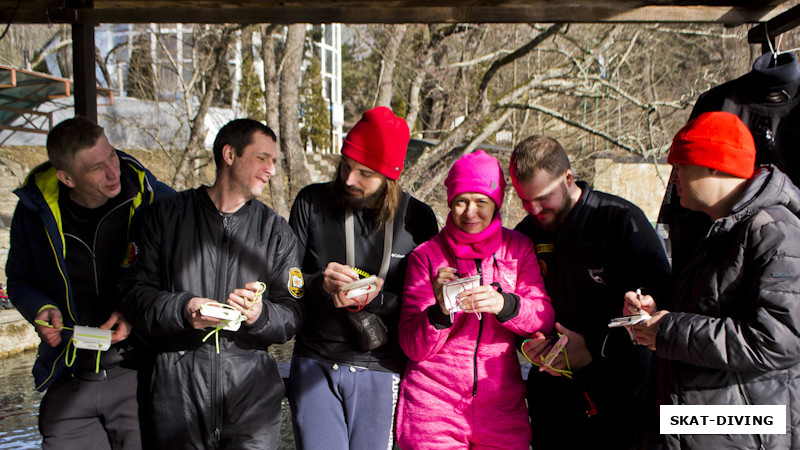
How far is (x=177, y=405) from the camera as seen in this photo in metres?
2.52

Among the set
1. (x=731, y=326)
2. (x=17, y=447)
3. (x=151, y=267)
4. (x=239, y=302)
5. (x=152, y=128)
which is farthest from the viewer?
(x=152, y=128)

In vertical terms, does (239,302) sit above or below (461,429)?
above

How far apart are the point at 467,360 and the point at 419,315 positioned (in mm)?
272

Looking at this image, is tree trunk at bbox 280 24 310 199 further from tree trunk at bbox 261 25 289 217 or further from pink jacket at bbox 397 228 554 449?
pink jacket at bbox 397 228 554 449

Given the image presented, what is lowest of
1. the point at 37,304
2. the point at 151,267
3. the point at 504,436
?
the point at 504,436

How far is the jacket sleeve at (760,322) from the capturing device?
1.95m

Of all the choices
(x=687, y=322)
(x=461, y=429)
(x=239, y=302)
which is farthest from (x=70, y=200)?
(x=687, y=322)

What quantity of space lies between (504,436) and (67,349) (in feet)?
6.27

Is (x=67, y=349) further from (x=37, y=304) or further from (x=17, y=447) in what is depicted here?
(x=17, y=447)

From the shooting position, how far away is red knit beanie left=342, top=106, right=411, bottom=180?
2713mm

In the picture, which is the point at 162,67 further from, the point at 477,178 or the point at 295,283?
the point at 477,178

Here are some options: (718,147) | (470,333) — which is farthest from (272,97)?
(718,147)

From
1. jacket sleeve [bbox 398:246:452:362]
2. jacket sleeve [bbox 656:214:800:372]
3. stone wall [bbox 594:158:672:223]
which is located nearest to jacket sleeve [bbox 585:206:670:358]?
jacket sleeve [bbox 656:214:800:372]

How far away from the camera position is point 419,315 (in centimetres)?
255
